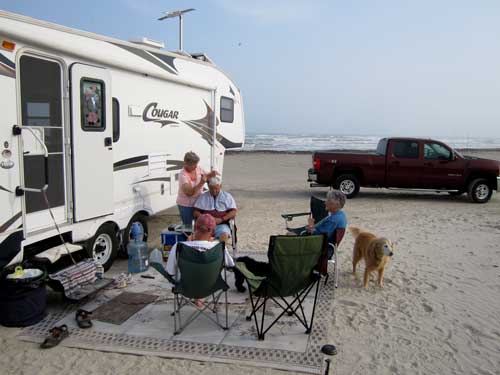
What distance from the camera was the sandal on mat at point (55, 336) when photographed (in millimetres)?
3738

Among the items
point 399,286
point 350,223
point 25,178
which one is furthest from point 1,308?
point 350,223

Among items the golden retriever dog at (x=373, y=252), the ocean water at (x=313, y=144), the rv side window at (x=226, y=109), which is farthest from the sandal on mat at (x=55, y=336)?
the ocean water at (x=313, y=144)

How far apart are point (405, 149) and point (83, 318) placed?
905 cm

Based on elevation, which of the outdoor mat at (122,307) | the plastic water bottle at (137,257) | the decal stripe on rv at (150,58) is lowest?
the outdoor mat at (122,307)

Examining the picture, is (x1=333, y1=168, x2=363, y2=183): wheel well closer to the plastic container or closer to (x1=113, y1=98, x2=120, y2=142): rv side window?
the plastic container

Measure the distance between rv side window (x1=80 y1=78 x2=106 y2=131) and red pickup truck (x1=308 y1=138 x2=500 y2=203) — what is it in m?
6.96

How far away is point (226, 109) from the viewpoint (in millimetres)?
8719

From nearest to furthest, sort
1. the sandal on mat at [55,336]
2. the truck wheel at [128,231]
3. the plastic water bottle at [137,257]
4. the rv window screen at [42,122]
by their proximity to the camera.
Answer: the sandal on mat at [55,336], the rv window screen at [42,122], the plastic water bottle at [137,257], the truck wheel at [128,231]

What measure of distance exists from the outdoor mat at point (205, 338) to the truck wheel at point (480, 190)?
790cm

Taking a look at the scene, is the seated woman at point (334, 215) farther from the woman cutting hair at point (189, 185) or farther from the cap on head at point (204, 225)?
the woman cutting hair at point (189, 185)

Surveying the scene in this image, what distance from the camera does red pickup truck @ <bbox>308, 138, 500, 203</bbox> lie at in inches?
435

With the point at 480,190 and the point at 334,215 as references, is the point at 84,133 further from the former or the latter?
the point at 480,190

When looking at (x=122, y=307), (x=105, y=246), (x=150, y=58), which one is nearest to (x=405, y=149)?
(x=150, y=58)

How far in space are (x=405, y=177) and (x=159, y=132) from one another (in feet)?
22.3
